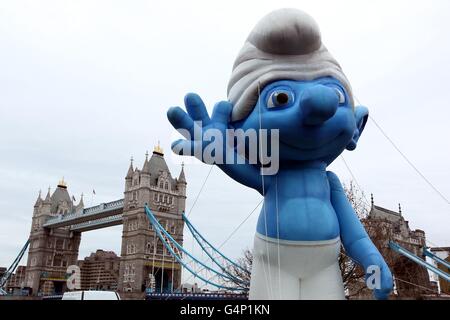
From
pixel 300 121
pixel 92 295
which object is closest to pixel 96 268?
pixel 92 295

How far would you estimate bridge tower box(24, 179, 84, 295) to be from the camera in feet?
175

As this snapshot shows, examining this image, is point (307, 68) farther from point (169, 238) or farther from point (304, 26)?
point (169, 238)

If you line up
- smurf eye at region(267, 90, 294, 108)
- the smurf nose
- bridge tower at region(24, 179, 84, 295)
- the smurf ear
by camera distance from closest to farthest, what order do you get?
the smurf nose
smurf eye at region(267, 90, 294, 108)
the smurf ear
bridge tower at region(24, 179, 84, 295)

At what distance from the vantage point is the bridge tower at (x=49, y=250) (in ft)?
175

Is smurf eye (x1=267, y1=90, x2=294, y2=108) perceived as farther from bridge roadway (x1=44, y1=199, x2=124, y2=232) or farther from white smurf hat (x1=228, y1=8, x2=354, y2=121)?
bridge roadway (x1=44, y1=199, x2=124, y2=232)

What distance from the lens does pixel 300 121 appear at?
4.45m

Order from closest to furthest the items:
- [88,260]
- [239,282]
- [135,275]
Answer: [239,282], [135,275], [88,260]

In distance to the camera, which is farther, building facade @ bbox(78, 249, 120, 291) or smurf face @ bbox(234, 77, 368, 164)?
building facade @ bbox(78, 249, 120, 291)

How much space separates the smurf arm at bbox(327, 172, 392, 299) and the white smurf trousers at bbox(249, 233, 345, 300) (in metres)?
0.20

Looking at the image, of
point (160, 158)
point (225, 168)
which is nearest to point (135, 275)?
point (160, 158)

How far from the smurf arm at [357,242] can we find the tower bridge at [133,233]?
33.9 m

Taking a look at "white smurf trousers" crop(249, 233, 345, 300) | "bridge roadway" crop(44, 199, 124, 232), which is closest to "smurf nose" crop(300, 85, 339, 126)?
"white smurf trousers" crop(249, 233, 345, 300)

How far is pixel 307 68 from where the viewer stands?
4750mm
